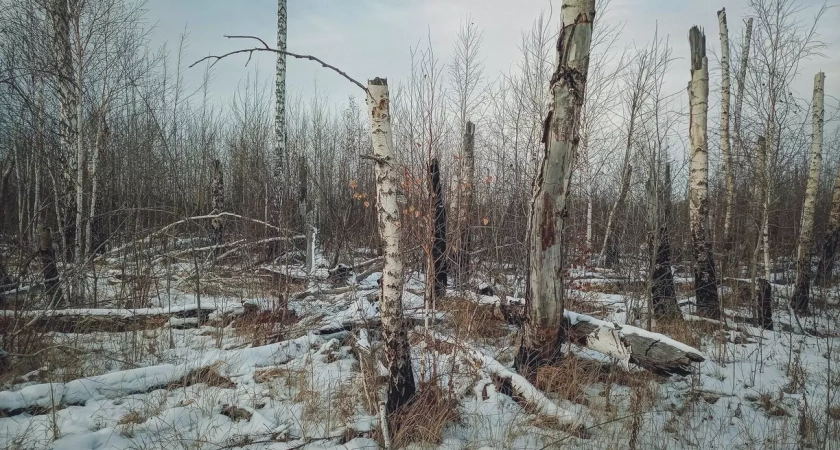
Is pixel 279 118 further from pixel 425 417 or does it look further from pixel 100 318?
pixel 425 417

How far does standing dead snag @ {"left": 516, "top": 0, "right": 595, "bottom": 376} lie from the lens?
365 centimetres

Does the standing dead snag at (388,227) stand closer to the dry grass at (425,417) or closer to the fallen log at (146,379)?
the dry grass at (425,417)

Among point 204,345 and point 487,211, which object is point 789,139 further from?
point 204,345

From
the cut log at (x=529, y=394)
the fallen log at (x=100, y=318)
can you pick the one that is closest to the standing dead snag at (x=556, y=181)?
the cut log at (x=529, y=394)

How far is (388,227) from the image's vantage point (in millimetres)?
2914

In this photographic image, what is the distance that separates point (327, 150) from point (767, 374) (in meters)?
17.1

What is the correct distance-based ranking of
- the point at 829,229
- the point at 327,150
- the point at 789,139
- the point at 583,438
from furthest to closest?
the point at 327,150 → the point at 829,229 → the point at 789,139 → the point at 583,438

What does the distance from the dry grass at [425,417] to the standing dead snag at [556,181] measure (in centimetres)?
91

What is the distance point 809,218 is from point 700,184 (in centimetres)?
270

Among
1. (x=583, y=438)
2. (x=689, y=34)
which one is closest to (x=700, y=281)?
(x=689, y=34)

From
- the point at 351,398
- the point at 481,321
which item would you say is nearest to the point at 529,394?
the point at 351,398

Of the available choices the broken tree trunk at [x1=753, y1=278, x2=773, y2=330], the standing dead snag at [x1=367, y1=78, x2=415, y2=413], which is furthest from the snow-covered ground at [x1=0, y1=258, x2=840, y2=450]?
the broken tree trunk at [x1=753, y1=278, x2=773, y2=330]

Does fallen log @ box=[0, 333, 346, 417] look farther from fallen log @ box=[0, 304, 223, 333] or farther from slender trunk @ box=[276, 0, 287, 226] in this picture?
slender trunk @ box=[276, 0, 287, 226]

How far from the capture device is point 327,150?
18781 millimetres
